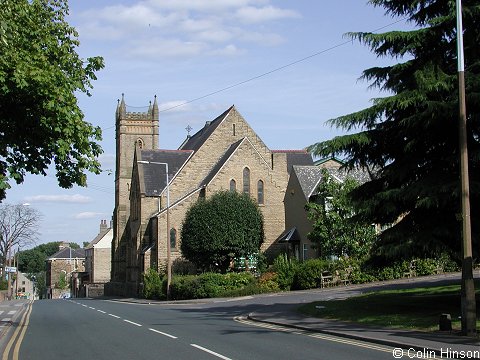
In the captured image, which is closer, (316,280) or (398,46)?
(398,46)

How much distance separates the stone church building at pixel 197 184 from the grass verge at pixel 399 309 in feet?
94.2

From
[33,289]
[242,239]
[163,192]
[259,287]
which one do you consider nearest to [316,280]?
[259,287]

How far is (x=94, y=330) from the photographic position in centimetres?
1859

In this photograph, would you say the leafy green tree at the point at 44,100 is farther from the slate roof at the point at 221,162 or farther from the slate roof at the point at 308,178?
the slate roof at the point at 221,162

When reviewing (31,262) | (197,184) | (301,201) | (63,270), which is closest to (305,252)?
(301,201)

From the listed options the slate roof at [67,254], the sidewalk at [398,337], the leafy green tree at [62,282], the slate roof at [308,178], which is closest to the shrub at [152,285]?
the slate roof at [308,178]

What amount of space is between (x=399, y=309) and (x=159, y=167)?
4525 cm

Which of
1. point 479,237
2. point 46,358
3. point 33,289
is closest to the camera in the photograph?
point 46,358

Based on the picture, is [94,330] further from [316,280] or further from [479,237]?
[316,280]

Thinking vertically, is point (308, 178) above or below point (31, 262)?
above

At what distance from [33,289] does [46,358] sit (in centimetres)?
15125

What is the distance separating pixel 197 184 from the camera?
195 feet

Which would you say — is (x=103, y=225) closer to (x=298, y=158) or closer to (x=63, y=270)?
(x=63, y=270)

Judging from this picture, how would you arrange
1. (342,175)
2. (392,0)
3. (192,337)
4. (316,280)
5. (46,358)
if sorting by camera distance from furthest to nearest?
1. (342,175)
2. (316,280)
3. (392,0)
4. (192,337)
5. (46,358)
